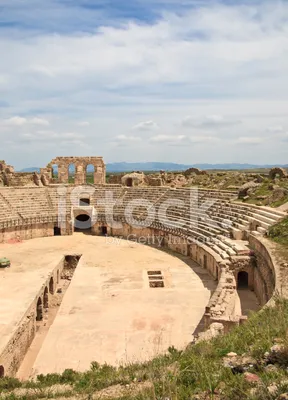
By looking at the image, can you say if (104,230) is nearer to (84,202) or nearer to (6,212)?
(84,202)

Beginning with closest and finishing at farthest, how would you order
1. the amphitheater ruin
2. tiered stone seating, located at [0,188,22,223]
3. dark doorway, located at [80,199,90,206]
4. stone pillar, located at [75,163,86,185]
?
the amphitheater ruin → tiered stone seating, located at [0,188,22,223] → dark doorway, located at [80,199,90,206] → stone pillar, located at [75,163,86,185]

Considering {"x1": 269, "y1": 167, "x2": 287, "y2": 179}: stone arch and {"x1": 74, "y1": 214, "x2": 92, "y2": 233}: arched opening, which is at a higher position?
{"x1": 269, "y1": 167, "x2": 287, "y2": 179}: stone arch

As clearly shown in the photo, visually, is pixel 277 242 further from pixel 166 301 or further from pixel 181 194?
pixel 181 194

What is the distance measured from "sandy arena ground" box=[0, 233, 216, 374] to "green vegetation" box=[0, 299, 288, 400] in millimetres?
3595

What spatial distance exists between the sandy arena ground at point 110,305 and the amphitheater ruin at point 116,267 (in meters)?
0.05

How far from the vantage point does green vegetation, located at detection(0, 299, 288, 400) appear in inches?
213

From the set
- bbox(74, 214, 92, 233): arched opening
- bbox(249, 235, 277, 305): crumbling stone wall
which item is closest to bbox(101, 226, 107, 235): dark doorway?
bbox(74, 214, 92, 233): arched opening

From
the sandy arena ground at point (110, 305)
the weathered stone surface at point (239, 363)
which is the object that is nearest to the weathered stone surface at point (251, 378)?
the weathered stone surface at point (239, 363)

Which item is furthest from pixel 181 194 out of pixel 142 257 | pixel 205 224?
pixel 142 257

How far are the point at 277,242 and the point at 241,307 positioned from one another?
3.71 meters

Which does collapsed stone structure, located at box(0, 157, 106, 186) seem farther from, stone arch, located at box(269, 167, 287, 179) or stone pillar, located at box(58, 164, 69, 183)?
stone arch, located at box(269, 167, 287, 179)

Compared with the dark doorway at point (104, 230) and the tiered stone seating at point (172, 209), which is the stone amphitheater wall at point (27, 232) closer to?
the tiered stone seating at point (172, 209)

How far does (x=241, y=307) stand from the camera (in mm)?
15016

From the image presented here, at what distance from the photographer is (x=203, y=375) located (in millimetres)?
6000
